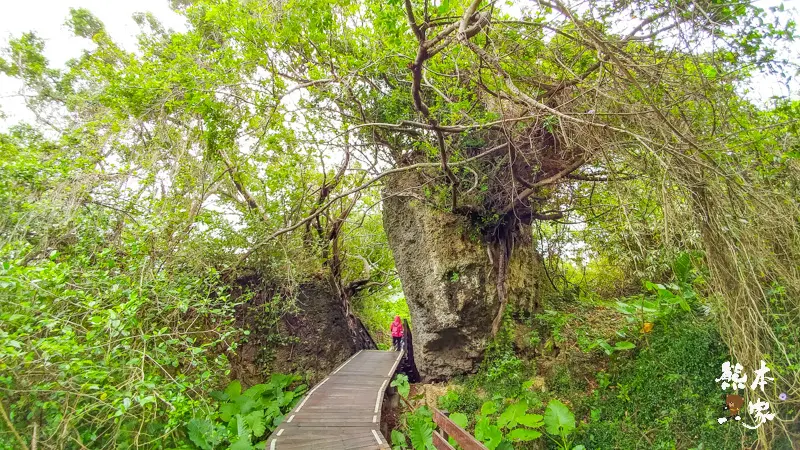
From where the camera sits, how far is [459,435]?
4.21 m

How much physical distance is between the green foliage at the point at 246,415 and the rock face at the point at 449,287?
118 inches

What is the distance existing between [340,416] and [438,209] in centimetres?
437

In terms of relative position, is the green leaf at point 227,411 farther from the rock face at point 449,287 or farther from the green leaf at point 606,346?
the green leaf at point 606,346

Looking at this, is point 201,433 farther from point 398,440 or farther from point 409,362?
point 409,362

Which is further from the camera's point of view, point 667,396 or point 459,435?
point 667,396

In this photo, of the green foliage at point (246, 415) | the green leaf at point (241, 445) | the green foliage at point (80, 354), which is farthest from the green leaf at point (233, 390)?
the green foliage at point (80, 354)

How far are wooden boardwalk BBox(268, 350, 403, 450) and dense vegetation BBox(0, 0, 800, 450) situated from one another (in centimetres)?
74

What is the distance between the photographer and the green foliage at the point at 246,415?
5285 millimetres

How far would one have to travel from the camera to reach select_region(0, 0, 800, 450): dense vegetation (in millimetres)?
3373

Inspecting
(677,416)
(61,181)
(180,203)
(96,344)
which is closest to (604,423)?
(677,416)

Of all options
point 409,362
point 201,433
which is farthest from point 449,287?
point 201,433

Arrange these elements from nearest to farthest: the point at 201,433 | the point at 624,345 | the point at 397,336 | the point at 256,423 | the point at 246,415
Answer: the point at 201,433, the point at 624,345, the point at 256,423, the point at 246,415, the point at 397,336

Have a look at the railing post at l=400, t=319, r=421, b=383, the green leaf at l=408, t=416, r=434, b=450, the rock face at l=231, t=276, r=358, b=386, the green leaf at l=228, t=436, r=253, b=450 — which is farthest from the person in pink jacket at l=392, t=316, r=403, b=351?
the green leaf at l=408, t=416, r=434, b=450

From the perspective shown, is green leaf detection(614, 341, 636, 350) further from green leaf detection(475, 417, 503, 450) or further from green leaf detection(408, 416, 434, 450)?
green leaf detection(408, 416, 434, 450)
